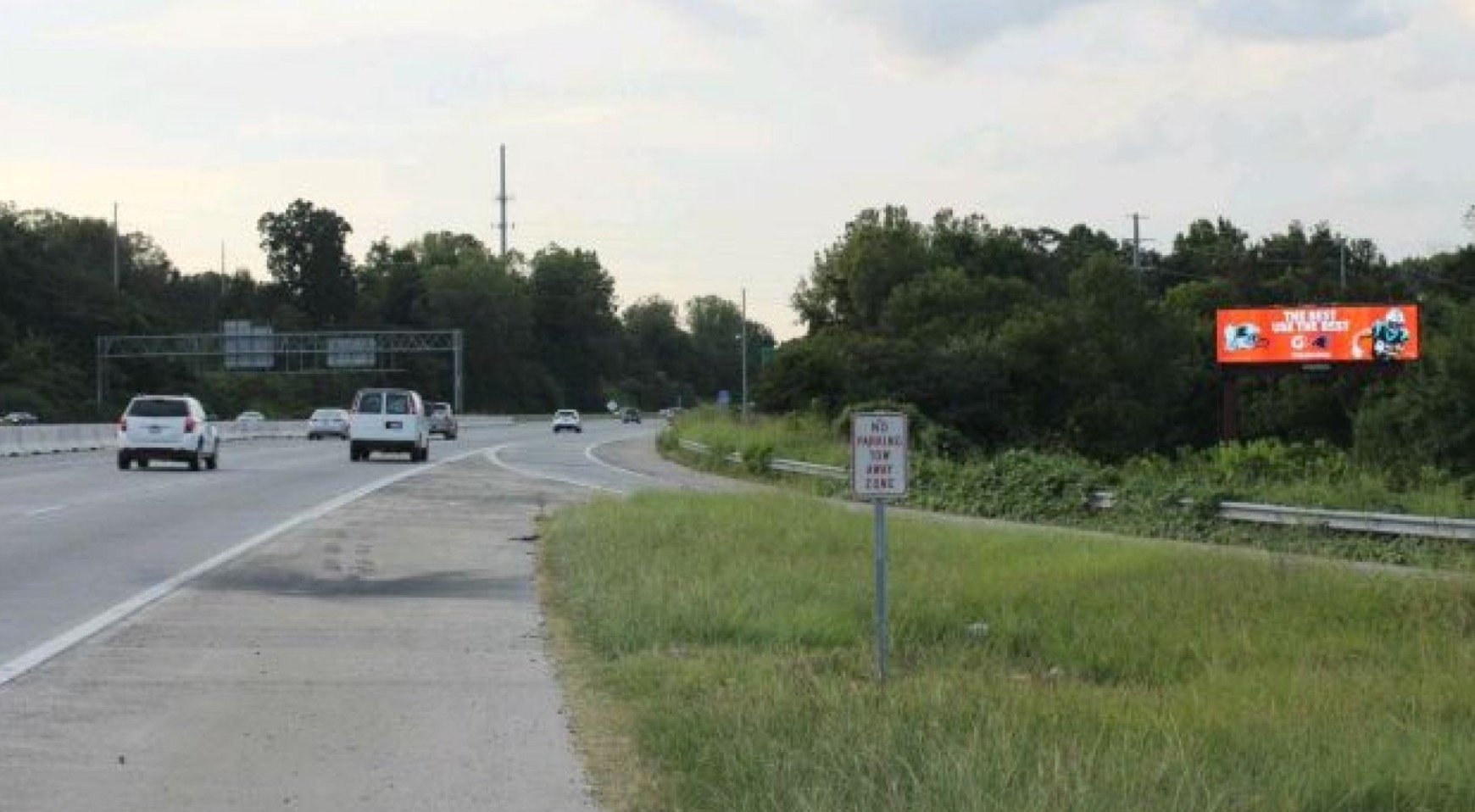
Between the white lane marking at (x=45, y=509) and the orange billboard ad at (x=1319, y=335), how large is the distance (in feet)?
170

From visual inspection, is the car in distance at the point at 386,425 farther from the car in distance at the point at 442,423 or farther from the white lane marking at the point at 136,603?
the car in distance at the point at 442,423

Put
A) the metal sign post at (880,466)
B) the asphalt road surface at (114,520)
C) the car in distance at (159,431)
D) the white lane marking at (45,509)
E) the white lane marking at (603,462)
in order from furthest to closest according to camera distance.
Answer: the white lane marking at (603,462) → the car in distance at (159,431) → the white lane marking at (45,509) → the asphalt road surface at (114,520) → the metal sign post at (880,466)

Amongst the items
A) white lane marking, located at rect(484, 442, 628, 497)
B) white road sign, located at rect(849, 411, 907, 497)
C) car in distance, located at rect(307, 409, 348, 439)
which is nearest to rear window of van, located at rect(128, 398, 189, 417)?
white lane marking, located at rect(484, 442, 628, 497)

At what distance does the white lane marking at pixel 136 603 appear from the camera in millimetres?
11233

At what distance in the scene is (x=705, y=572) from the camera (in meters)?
15.2

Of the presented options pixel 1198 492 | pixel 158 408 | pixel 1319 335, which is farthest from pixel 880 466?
pixel 1319 335

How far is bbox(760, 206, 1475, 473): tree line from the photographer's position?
6312 cm

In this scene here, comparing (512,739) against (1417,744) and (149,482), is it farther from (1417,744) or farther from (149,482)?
(149,482)

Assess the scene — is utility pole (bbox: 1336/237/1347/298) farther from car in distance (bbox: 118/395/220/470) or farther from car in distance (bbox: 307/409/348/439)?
car in distance (bbox: 118/395/220/470)

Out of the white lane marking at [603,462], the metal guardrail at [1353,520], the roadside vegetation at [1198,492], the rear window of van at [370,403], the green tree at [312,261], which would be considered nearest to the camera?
the metal guardrail at [1353,520]

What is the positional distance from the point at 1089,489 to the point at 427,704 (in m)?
18.1

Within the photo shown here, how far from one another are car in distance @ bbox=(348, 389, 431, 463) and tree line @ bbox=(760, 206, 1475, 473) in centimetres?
1476

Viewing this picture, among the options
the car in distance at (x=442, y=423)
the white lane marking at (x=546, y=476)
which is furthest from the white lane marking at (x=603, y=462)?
the car in distance at (x=442, y=423)

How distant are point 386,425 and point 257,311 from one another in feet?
406
